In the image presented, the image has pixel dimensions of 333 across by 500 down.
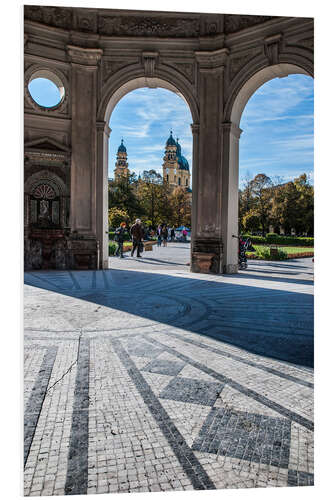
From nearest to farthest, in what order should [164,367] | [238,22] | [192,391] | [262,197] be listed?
[192,391], [164,367], [238,22], [262,197]

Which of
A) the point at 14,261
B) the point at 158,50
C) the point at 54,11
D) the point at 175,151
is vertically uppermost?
the point at 175,151

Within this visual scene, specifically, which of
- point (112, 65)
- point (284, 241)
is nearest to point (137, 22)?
point (112, 65)

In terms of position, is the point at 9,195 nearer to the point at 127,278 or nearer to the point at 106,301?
the point at 106,301

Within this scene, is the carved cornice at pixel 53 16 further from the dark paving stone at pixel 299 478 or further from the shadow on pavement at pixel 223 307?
the dark paving stone at pixel 299 478

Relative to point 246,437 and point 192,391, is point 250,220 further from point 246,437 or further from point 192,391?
point 246,437

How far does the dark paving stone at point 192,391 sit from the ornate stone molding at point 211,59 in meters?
11.4

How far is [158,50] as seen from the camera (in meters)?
12.1

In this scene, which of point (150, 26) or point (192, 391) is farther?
point (150, 26)

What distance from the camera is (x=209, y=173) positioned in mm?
12156

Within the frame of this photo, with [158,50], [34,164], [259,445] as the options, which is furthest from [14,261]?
[158,50]

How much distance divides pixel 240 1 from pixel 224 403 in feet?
9.31

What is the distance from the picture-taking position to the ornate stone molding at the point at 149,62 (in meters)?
12.0

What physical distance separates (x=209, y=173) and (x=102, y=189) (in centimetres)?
377

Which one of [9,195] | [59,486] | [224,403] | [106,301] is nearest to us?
[9,195]
